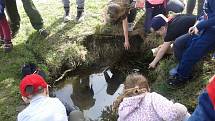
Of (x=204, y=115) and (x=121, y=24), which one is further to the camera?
(x=121, y=24)

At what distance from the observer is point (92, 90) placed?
6301 millimetres

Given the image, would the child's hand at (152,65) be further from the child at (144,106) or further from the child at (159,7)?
the child at (144,106)

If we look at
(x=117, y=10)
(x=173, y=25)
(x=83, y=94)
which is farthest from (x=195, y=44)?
(x=83, y=94)

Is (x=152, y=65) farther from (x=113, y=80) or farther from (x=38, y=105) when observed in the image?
(x=38, y=105)

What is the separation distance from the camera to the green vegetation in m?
5.29

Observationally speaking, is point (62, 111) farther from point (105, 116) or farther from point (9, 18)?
point (9, 18)

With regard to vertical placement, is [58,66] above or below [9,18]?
below

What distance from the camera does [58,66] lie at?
21.0 ft

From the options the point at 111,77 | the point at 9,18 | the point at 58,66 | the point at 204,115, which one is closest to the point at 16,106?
the point at 58,66

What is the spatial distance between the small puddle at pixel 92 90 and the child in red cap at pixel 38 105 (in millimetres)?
1959

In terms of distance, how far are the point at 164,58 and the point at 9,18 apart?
2.91m

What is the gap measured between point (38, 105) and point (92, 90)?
2.67m

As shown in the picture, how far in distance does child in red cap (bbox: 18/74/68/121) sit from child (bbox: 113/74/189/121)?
23.6 inches

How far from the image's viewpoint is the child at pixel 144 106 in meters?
3.61
